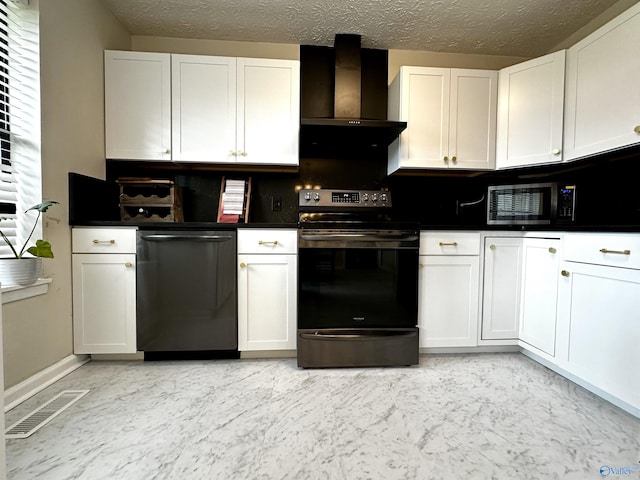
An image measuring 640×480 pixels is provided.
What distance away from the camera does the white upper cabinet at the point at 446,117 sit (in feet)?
6.94

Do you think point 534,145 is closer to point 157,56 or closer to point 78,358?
point 157,56

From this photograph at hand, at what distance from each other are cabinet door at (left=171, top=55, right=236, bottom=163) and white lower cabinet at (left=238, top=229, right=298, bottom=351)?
2.29 feet

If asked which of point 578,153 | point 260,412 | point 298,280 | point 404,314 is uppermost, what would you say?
point 578,153

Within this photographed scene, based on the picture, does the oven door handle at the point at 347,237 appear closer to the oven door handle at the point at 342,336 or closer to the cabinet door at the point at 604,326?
the oven door handle at the point at 342,336

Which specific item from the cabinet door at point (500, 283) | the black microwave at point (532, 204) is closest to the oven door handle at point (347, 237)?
the cabinet door at point (500, 283)

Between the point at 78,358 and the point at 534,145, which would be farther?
the point at 534,145

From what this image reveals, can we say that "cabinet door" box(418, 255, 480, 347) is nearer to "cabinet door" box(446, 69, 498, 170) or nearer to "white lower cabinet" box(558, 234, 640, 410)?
"white lower cabinet" box(558, 234, 640, 410)

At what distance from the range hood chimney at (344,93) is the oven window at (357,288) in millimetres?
862

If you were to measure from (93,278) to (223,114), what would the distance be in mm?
1350

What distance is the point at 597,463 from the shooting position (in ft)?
3.66

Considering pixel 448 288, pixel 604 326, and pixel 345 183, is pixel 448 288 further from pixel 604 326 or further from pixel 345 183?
pixel 345 183

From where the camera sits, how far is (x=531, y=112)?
2.03 m

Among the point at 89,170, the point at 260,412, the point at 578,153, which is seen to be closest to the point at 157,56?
the point at 89,170

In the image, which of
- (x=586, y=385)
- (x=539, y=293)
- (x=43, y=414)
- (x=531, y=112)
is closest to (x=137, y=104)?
(x=43, y=414)
